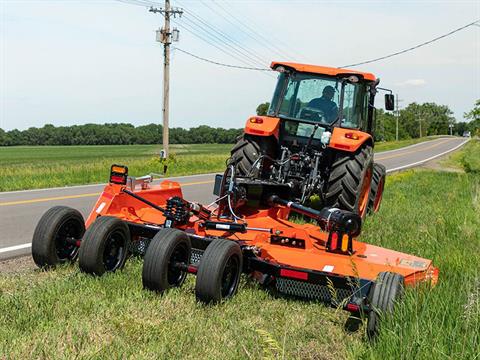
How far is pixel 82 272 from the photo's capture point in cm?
489

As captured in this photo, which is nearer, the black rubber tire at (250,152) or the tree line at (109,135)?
the black rubber tire at (250,152)

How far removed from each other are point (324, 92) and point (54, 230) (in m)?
4.48

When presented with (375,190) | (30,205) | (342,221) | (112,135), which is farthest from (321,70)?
(112,135)

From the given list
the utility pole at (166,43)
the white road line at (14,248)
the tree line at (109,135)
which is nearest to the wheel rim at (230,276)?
the white road line at (14,248)

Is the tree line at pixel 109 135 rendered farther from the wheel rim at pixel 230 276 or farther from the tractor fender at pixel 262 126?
the wheel rim at pixel 230 276

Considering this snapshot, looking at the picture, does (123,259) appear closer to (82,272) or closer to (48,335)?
(82,272)

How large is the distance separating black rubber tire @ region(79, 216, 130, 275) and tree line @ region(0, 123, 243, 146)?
78.7 meters

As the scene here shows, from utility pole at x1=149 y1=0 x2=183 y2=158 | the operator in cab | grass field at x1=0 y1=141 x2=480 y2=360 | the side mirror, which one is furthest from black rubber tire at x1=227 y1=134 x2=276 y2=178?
utility pole at x1=149 y1=0 x2=183 y2=158

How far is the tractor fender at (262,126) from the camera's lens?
7.59 m

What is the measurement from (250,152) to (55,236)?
3.31 metres

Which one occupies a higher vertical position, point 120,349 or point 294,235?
point 294,235

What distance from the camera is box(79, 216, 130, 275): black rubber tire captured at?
4809mm

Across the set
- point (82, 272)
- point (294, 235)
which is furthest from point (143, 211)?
point (294, 235)

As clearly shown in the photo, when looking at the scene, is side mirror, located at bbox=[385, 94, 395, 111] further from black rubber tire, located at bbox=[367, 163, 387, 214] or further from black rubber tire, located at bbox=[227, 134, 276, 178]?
black rubber tire, located at bbox=[227, 134, 276, 178]
